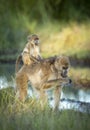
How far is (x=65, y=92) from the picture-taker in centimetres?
880

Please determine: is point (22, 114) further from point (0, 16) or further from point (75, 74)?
point (0, 16)

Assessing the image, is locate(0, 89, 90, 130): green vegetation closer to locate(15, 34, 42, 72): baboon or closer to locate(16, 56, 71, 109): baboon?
locate(16, 56, 71, 109): baboon

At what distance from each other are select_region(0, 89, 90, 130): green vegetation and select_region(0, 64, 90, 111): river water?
1.20 feet

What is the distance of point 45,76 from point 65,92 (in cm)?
156

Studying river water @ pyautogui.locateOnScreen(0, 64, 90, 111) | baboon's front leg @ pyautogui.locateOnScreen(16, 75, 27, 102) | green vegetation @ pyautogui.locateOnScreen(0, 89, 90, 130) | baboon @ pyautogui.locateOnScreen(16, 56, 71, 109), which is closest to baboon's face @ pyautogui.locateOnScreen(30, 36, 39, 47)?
river water @ pyautogui.locateOnScreen(0, 64, 90, 111)

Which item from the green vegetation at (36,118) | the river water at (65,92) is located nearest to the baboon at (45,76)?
the river water at (65,92)

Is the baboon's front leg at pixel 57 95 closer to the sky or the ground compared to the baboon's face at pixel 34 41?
closer to the ground

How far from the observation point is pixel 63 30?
1027 cm

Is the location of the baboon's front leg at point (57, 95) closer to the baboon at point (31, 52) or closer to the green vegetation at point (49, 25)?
the baboon at point (31, 52)

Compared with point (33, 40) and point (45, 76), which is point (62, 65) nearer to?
point (45, 76)

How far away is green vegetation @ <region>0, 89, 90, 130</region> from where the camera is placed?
6591 mm

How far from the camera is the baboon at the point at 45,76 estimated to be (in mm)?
7141

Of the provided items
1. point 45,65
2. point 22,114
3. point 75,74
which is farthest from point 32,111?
point 75,74

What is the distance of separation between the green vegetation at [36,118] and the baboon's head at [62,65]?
0.37 metres
